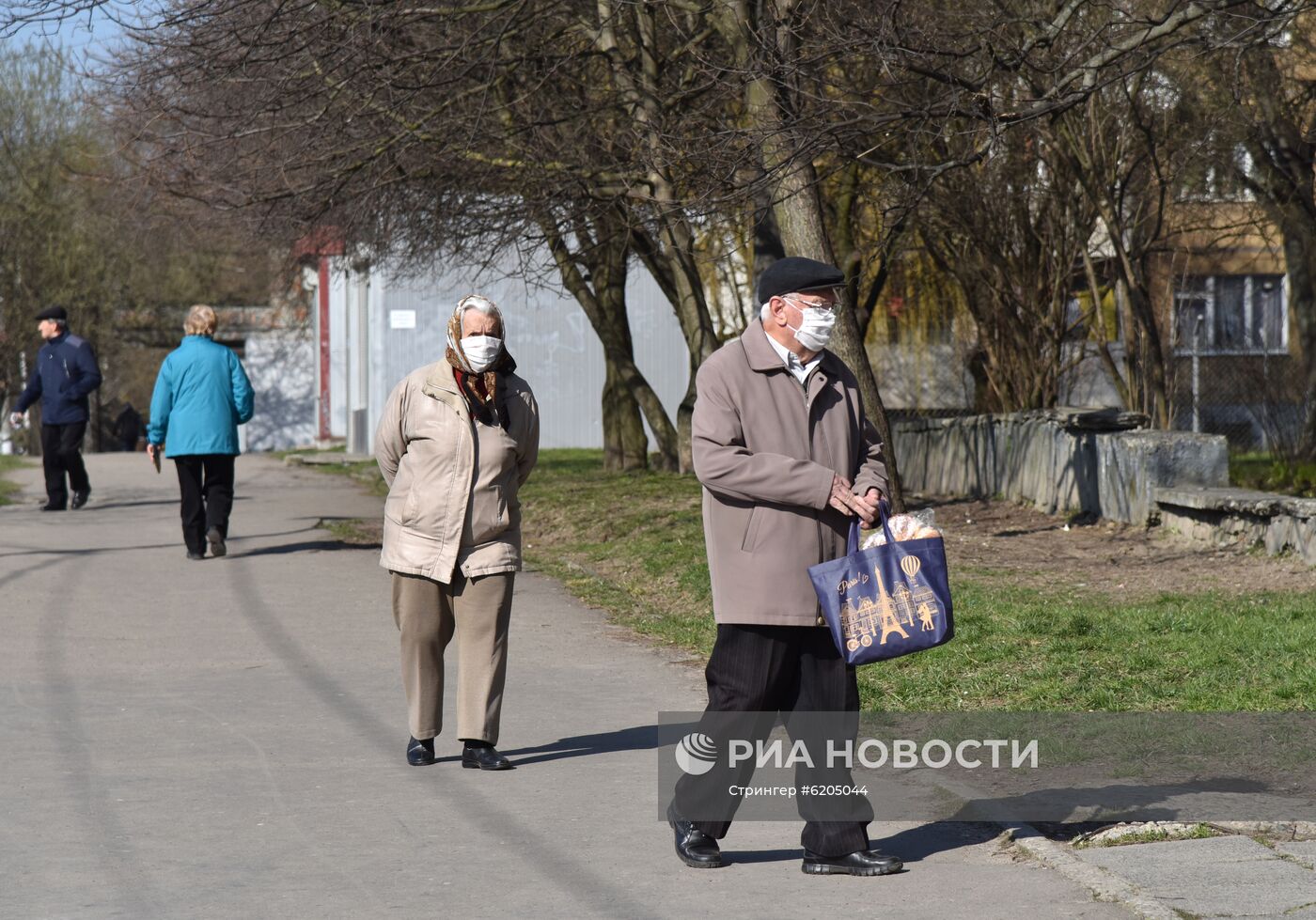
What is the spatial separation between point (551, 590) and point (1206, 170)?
1135cm

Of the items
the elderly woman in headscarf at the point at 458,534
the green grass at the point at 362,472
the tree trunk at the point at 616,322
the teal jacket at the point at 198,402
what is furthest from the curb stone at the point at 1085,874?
the green grass at the point at 362,472

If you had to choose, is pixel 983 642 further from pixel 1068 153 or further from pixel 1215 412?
pixel 1215 412

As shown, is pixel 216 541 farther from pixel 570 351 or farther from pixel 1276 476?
pixel 570 351

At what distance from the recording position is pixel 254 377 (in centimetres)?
4916

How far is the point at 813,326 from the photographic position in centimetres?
501

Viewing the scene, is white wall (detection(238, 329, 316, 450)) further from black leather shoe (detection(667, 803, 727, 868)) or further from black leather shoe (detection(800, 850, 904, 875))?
black leather shoe (detection(800, 850, 904, 875))

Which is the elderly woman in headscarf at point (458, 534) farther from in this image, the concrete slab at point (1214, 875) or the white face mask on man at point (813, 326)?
the concrete slab at point (1214, 875)

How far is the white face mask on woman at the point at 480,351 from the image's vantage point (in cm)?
642

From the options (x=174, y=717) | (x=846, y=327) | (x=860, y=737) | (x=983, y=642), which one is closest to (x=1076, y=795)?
(x=860, y=737)

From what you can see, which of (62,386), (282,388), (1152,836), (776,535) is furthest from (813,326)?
(282,388)

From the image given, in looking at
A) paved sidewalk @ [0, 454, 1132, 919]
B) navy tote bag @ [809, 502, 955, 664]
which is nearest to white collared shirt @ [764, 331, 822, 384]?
navy tote bag @ [809, 502, 955, 664]

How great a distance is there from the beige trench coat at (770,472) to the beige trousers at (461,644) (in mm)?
1577

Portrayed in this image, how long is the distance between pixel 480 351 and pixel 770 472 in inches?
73.5

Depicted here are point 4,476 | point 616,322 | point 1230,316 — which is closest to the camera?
point 616,322
